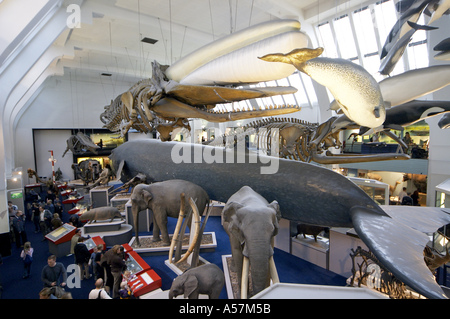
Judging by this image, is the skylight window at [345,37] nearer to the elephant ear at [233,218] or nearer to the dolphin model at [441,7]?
the dolphin model at [441,7]

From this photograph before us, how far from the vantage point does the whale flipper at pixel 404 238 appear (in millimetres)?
1862

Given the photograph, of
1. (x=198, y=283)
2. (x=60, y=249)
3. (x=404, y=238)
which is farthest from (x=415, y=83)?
(x=60, y=249)

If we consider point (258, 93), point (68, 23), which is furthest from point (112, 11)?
point (258, 93)

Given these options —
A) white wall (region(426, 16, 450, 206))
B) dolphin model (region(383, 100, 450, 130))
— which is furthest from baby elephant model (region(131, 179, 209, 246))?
white wall (region(426, 16, 450, 206))

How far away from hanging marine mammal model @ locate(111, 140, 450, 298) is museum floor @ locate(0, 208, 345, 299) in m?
2.04

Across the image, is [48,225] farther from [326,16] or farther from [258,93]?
[326,16]

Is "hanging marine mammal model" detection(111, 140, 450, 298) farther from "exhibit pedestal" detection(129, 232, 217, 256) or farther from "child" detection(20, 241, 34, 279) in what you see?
"child" detection(20, 241, 34, 279)

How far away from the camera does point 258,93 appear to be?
3107mm

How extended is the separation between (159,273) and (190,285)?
241 centimetres

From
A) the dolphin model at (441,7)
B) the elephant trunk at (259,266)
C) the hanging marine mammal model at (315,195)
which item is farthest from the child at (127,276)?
the dolphin model at (441,7)

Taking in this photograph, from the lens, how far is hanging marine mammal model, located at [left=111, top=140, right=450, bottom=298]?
2238 millimetres
